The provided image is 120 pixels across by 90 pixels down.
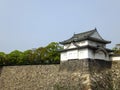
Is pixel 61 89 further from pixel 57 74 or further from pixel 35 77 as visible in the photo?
pixel 35 77

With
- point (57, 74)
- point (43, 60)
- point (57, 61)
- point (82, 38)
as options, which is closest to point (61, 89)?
point (57, 74)

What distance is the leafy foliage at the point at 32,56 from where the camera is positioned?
23.1m

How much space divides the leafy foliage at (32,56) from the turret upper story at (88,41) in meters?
8.44

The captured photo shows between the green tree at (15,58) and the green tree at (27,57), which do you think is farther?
the green tree at (27,57)

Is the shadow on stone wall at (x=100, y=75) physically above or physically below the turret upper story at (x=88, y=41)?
below

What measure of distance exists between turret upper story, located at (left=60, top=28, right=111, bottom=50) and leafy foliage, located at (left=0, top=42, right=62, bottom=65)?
844cm

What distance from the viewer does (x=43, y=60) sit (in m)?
23.2

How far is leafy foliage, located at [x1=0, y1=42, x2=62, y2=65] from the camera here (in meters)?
23.1

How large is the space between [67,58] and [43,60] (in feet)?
29.6

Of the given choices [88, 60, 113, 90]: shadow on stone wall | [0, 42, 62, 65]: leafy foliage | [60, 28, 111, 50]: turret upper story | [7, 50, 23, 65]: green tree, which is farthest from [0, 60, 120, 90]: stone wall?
[7, 50, 23, 65]: green tree

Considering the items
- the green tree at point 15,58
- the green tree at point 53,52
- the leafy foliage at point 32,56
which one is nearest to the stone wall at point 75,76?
the green tree at point 53,52

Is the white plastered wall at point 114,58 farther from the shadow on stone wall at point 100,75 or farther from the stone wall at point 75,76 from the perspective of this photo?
the shadow on stone wall at point 100,75

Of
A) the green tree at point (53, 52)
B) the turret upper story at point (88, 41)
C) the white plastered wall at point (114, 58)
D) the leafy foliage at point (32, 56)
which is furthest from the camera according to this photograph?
the leafy foliage at point (32, 56)

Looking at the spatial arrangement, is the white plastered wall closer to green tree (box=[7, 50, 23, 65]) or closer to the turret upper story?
the turret upper story
